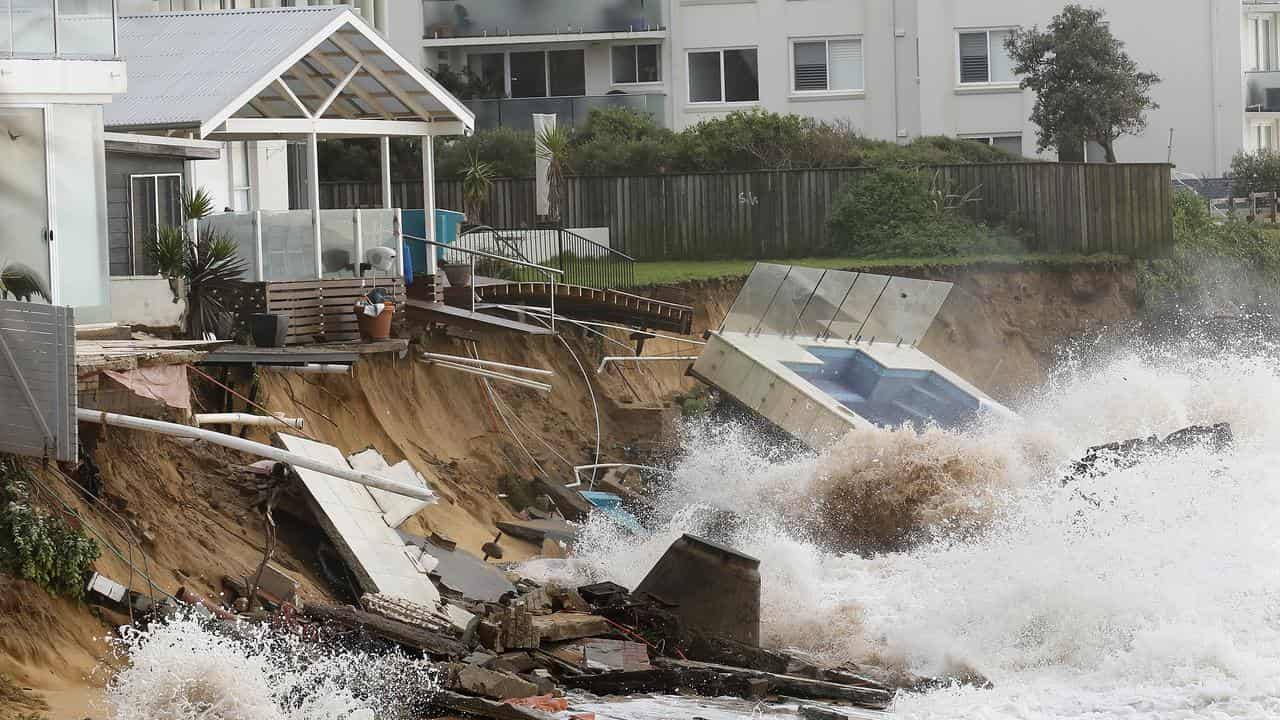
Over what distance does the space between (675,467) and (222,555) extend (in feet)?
37.3

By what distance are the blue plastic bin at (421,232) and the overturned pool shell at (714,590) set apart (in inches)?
284

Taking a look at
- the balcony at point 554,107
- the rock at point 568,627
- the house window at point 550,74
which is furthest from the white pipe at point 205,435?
the house window at point 550,74

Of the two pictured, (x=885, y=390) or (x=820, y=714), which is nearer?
(x=820, y=714)

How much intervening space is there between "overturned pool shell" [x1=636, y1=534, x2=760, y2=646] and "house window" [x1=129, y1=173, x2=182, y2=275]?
7168mm

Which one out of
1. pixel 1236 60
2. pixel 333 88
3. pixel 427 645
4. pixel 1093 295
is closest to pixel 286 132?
pixel 333 88

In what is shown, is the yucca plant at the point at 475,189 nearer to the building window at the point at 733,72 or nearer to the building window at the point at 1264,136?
the building window at the point at 733,72

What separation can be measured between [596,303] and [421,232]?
3.12 metres

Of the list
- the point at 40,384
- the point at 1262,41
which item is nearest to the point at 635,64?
the point at 1262,41

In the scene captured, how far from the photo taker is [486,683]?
14047 mm

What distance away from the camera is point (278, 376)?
65.3ft

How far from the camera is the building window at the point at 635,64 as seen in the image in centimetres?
4688

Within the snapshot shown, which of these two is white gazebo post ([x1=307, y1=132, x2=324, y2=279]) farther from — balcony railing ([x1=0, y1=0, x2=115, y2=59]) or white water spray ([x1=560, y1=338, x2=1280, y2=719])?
white water spray ([x1=560, y1=338, x2=1280, y2=719])

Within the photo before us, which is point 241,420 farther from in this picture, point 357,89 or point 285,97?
point 357,89

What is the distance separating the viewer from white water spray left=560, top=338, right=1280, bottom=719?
53.5ft
